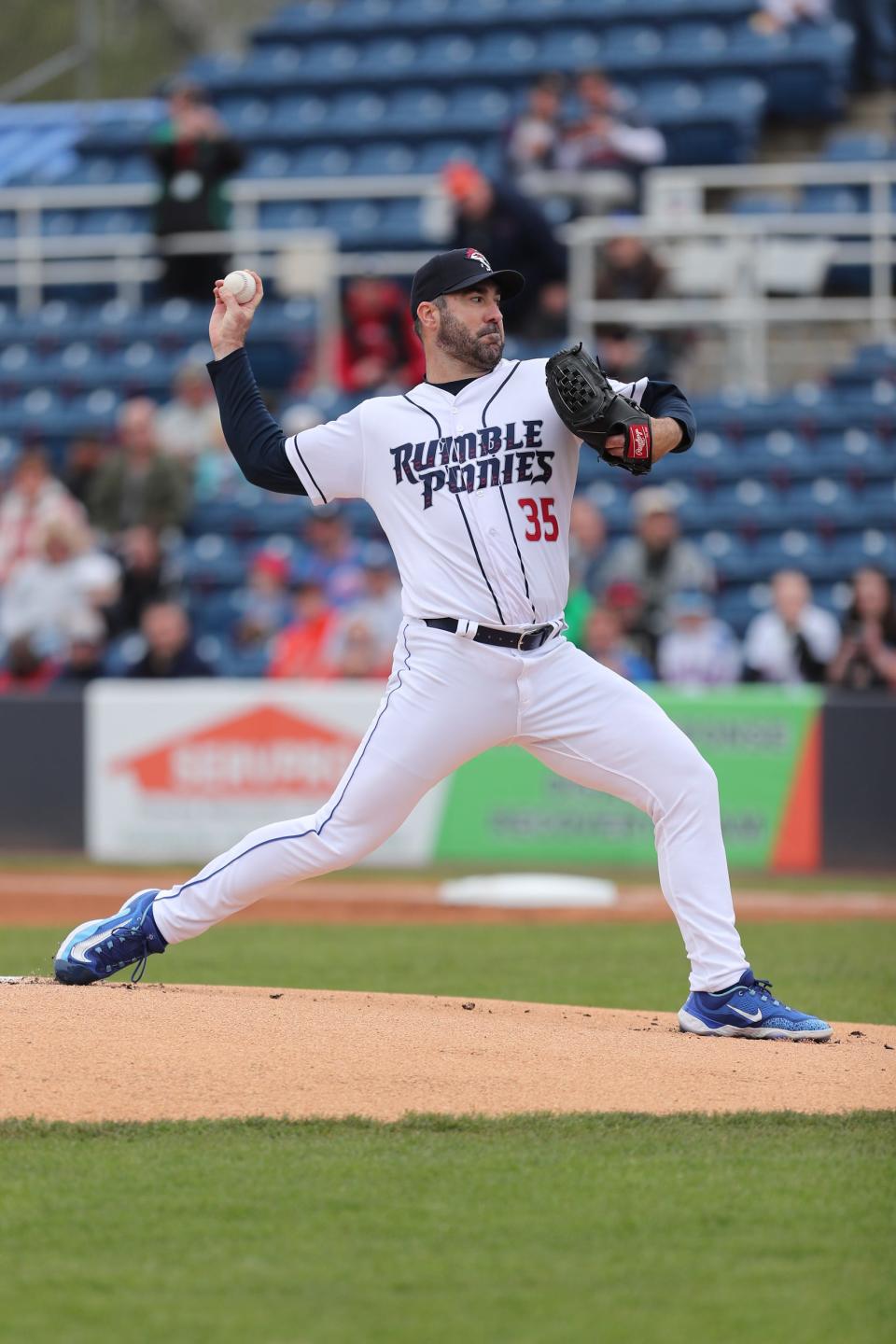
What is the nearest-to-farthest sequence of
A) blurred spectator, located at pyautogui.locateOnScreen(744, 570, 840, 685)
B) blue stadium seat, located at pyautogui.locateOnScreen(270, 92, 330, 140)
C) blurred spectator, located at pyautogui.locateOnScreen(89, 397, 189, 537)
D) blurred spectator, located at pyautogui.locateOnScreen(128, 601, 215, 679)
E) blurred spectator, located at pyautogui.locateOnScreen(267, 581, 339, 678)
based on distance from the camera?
blurred spectator, located at pyautogui.locateOnScreen(744, 570, 840, 685)
blurred spectator, located at pyautogui.locateOnScreen(128, 601, 215, 679)
blurred spectator, located at pyautogui.locateOnScreen(267, 581, 339, 678)
blurred spectator, located at pyautogui.locateOnScreen(89, 397, 189, 537)
blue stadium seat, located at pyautogui.locateOnScreen(270, 92, 330, 140)

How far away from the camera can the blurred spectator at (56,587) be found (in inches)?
573

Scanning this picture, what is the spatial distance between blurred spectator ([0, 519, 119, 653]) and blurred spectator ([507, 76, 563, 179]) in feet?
15.6

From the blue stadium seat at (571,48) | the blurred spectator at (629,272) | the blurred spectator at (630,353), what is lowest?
the blurred spectator at (630,353)

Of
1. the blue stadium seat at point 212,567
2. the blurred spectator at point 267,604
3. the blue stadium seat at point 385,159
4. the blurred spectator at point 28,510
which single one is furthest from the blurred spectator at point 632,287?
the blurred spectator at point 28,510

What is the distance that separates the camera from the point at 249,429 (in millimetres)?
5738

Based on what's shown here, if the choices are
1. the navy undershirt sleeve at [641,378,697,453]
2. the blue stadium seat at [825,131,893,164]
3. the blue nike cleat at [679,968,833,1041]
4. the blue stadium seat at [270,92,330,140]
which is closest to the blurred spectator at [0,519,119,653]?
the blue stadium seat at [270,92,330,140]

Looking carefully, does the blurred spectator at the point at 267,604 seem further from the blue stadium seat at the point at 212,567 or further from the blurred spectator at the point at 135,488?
the blurred spectator at the point at 135,488

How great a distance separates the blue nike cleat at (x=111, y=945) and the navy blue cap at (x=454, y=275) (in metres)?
1.85

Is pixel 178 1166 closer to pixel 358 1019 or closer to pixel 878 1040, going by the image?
pixel 358 1019

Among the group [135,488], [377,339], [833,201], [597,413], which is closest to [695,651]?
[377,339]

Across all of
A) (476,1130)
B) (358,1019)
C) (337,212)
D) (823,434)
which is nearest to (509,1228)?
(476,1130)

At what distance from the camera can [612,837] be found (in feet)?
42.3

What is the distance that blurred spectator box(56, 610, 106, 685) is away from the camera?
14.1 meters

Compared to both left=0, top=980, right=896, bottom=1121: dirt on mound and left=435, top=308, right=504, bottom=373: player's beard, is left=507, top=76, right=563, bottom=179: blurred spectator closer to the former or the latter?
left=435, top=308, right=504, bottom=373: player's beard
